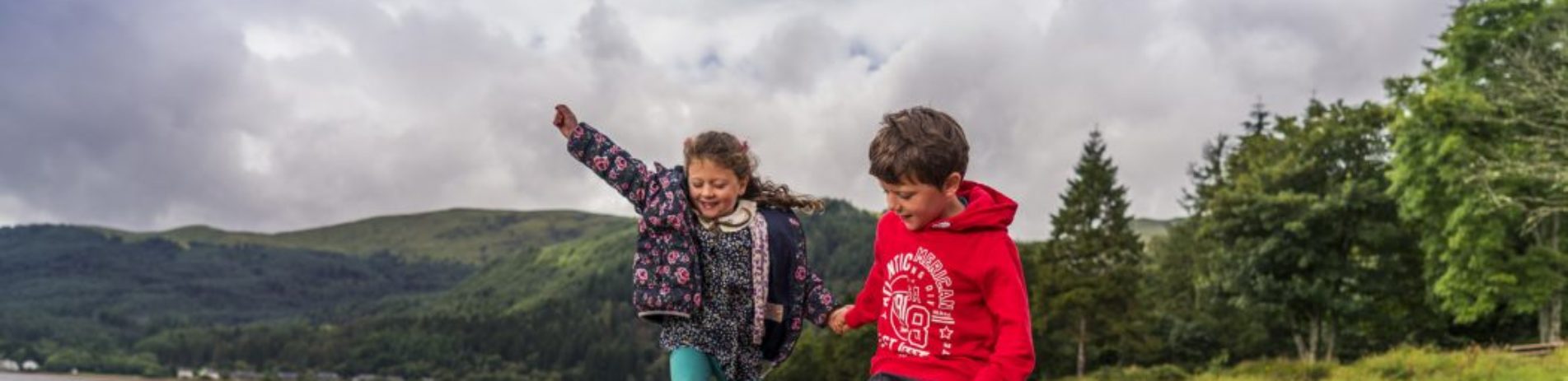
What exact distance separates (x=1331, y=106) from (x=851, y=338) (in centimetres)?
3292

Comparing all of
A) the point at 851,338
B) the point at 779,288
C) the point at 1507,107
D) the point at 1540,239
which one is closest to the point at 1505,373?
the point at 1507,107

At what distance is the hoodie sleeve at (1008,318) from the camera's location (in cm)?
420

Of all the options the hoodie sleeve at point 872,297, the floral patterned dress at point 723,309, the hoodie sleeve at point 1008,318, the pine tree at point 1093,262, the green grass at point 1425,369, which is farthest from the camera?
the pine tree at point 1093,262

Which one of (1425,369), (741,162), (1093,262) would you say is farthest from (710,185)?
(1093,262)

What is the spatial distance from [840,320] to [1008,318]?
1.40m

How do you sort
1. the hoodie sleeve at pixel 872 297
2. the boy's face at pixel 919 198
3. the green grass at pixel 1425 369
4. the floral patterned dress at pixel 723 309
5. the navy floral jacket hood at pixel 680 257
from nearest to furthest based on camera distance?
1. the boy's face at pixel 919 198
2. the hoodie sleeve at pixel 872 297
3. the navy floral jacket hood at pixel 680 257
4. the floral patterned dress at pixel 723 309
5. the green grass at pixel 1425 369

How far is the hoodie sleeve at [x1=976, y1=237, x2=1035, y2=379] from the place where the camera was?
13.8 feet

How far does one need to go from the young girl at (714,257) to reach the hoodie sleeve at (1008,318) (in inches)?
58.9

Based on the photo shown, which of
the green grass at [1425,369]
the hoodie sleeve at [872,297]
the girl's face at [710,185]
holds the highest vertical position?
the girl's face at [710,185]

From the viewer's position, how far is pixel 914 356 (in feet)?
15.2

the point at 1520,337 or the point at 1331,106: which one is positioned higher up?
the point at 1331,106

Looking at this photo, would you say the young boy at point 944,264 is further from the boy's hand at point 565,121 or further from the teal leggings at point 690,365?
the boy's hand at point 565,121

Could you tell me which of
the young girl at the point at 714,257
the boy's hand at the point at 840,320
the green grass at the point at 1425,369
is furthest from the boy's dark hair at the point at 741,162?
the green grass at the point at 1425,369

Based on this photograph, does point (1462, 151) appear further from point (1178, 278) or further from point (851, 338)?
point (851, 338)
